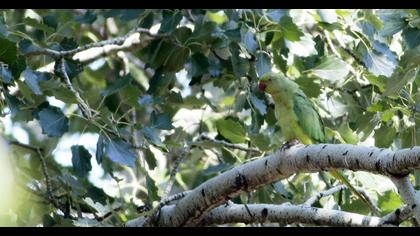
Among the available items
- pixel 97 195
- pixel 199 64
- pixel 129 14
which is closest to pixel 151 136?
pixel 97 195

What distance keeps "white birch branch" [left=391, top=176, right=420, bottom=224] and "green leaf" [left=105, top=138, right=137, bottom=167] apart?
1169 mm

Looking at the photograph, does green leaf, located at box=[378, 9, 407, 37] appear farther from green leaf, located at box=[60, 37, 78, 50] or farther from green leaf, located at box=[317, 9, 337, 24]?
green leaf, located at box=[60, 37, 78, 50]

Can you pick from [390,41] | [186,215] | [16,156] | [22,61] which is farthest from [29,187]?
[390,41]

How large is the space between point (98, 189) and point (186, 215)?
790mm

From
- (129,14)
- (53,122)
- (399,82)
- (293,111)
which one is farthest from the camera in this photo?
(129,14)

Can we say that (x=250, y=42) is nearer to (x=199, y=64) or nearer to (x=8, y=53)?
(x=199, y=64)

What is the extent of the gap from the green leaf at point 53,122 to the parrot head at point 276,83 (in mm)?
903

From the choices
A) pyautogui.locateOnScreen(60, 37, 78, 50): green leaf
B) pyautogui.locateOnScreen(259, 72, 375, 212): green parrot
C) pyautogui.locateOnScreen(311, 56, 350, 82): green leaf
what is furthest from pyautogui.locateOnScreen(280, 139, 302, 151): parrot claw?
pyautogui.locateOnScreen(60, 37, 78, 50): green leaf

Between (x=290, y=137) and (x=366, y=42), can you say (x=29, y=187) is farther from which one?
(x=366, y=42)

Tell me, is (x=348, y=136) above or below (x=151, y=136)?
below

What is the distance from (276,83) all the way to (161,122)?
58 cm

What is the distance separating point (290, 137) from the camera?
10.7 ft

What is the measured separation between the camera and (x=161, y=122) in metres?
3.08

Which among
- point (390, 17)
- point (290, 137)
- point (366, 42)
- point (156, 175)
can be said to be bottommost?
point (156, 175)
